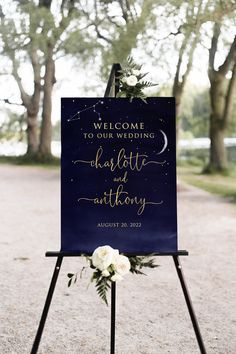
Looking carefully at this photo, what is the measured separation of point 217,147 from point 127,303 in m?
15.2

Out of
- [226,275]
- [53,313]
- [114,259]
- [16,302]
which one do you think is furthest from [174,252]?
[226,275]

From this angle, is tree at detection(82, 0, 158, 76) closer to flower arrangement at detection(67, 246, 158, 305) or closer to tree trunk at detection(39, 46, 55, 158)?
tree trunk at detection(39, 46, 55, 158)

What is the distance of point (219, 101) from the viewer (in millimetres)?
19062

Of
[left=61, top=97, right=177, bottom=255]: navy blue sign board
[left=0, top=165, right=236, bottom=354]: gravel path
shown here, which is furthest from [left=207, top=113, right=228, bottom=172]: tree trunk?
[left=61, top=97, right=177, bottom=255]: navy blue sign board

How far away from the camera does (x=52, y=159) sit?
24906mm

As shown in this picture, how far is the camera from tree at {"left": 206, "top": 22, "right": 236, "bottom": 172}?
1847 centimetres

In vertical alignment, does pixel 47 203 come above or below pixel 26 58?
below

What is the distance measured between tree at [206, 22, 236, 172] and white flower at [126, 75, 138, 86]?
1573cm

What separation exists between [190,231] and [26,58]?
17.4 meters

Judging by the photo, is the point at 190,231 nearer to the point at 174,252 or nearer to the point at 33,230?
the point at 33,230

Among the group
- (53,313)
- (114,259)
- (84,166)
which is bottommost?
(53,313)

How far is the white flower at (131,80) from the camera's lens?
2.92m

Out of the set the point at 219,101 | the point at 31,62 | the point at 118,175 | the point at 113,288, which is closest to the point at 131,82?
the point at 118,175

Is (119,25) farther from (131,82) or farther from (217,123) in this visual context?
(131,82)
